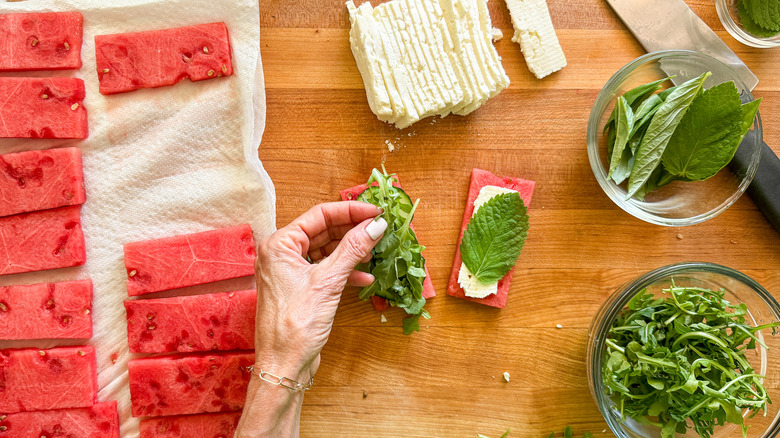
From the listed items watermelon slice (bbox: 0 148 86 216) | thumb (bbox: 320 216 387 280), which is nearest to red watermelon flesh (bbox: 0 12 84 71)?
watermelon slice (bbox: 0 148 86 216)

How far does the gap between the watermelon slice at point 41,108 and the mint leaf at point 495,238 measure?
1787mm

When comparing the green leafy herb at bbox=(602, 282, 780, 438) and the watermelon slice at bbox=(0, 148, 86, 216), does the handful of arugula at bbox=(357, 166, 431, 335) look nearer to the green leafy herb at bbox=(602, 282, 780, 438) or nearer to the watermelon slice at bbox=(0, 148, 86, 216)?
the green leafy herb at bbox=(602, 282, 780, 438)

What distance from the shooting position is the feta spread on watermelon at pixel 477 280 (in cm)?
223

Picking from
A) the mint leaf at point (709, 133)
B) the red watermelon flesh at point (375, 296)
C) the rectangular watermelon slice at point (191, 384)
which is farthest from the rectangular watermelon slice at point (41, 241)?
the mint leaf at point (709, 133)

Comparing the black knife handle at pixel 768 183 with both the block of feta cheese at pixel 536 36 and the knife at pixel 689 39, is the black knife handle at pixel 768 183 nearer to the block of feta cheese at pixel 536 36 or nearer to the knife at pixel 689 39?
the knife at pixel 689 39

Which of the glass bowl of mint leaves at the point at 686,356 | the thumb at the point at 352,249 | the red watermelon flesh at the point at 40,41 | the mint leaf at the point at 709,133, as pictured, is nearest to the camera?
the thumb at the point at 352,249

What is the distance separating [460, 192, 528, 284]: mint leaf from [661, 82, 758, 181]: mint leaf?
686 millimetres

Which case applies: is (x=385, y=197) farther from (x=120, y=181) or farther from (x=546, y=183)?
(x=120, y=181)

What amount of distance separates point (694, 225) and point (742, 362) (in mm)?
705

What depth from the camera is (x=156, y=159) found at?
2.23 meters

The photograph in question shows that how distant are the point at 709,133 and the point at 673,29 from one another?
0.57 metres

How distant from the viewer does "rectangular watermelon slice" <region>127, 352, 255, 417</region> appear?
219cm

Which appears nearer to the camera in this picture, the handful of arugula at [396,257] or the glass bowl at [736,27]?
the handful of arugula at [396,257]

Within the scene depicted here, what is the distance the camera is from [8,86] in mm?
2178
